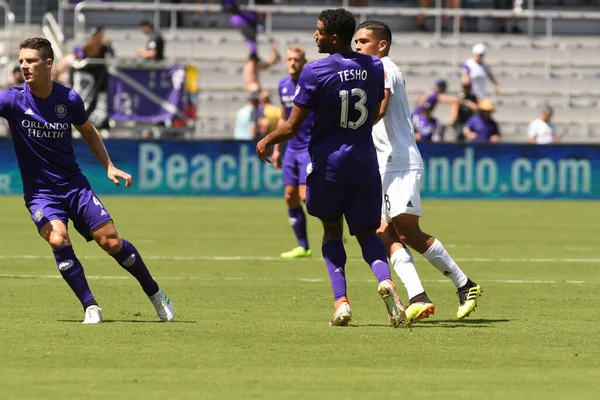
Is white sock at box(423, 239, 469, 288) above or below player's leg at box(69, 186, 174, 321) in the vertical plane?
below

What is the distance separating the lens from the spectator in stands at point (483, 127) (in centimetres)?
2962

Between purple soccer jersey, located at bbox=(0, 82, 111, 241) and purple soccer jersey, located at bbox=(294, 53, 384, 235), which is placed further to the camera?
purple soccer jersey, located at bbox=(0, 82, 111, 241)

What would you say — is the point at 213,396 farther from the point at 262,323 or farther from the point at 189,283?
the point at 189,283

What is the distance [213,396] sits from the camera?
661cm

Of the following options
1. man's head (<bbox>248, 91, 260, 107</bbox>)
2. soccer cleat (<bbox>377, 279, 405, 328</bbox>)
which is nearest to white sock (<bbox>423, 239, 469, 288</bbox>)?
soccer cleat (<bbox>377, 279, 405, 328</bbox>)

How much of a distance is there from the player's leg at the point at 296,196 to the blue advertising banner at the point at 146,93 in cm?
1319

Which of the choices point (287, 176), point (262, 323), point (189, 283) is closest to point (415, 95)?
point (287, 176)

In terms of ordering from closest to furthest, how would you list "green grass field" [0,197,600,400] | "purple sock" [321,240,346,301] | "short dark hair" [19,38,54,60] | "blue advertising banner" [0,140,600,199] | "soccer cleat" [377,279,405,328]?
"green grass field" [0,197,600,400], "soccer cleat" [377,279,405,328], "short dark hair" [19,38,54,60], "purple sock" [321,240,346,301], "blue advertising banner" [0,140,600,199]

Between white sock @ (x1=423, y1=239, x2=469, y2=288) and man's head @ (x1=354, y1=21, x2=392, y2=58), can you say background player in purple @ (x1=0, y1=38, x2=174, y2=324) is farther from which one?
white sock @ (x1=423, y1=239, x2=469, y2=288)

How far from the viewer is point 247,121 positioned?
3023cm

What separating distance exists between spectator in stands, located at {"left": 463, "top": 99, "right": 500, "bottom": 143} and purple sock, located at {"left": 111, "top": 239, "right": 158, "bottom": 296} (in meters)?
20.4

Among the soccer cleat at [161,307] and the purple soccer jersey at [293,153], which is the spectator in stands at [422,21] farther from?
the soccer cleat at [161,307]

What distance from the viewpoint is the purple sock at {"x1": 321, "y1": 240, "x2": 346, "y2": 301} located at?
964cm

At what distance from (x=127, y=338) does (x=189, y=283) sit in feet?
14.3
